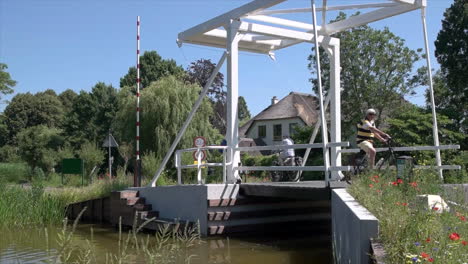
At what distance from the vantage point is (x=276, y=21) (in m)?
12.0

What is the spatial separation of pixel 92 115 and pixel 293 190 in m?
34.1

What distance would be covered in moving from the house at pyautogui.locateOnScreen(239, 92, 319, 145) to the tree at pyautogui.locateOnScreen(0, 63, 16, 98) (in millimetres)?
20904

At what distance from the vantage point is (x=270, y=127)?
47.1m

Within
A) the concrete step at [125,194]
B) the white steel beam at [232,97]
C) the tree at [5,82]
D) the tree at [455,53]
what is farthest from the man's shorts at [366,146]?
the tree at [5,82]

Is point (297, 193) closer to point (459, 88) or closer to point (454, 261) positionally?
point (454, 261)

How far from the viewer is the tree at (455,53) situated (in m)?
25.9

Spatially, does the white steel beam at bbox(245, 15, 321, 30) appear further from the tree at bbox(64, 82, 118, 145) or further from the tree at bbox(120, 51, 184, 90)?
the tree at bbox(64, 82, 118, 145)

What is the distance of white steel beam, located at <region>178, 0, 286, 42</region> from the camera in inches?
422

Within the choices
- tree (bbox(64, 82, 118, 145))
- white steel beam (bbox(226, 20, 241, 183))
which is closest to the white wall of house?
tree (bbox(64, 82, 118, 145))

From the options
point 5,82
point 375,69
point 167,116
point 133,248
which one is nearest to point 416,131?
point 375,69

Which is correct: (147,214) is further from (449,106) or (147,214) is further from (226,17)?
(449,106)

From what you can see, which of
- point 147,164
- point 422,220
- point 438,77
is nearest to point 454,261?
point 422,220

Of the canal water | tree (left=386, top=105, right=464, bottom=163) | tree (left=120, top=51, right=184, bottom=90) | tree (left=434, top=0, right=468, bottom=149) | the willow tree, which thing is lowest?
the canal water

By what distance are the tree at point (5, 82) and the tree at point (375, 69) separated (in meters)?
20.9
